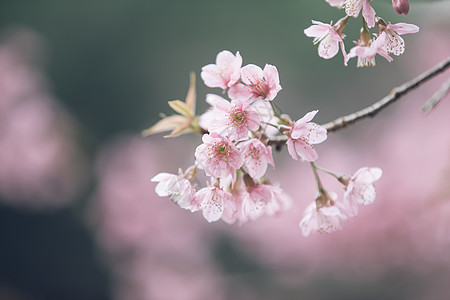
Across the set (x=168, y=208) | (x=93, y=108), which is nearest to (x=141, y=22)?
(x=93, y=108)

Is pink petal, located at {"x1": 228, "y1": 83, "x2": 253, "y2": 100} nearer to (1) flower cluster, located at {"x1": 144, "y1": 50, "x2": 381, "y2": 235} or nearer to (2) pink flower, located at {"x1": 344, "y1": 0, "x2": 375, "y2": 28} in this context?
(1) flower cluster, located at {"x1": 144, "y1": 50, "x2": 381, "y2": 235}

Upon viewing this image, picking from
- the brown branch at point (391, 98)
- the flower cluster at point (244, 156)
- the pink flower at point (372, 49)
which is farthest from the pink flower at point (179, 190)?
the pink flower at point (372, 49)

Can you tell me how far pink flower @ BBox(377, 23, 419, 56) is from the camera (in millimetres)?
352

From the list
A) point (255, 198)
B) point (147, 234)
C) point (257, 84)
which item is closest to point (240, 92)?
point (257, 84)

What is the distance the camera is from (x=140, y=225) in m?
1.81

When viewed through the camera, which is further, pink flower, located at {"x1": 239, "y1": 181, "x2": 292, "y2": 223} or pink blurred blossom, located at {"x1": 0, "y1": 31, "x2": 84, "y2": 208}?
pink blurred blossom, located at {"x1": 0, "y1": 31, "x2": 84, "y2": 208}

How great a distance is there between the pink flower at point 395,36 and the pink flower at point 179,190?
0.78 feet

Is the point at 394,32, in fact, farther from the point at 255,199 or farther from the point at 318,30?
the point at 255,199

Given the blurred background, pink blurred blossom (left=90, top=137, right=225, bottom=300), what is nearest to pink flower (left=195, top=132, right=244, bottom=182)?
the blurred background

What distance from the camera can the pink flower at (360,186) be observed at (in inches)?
16.2

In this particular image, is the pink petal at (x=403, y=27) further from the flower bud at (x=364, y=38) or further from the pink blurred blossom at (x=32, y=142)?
the pink blurred blossom at (x=32, y=142)

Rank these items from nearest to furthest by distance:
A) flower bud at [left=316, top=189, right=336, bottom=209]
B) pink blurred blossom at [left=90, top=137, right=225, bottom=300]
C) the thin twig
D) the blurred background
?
the thin twig → flower bud at [left=316, top=189, right=336, bottom=209] → the blurred background → pink blurred blossom at [left=90, top=137, right=225, bottom=300]

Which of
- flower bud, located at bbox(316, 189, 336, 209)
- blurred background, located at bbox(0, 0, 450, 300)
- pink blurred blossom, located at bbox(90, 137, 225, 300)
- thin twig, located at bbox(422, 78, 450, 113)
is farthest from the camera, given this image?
pink blurred blossom, located at bbox(90, 137, 225, 300)

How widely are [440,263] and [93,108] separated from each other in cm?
193
